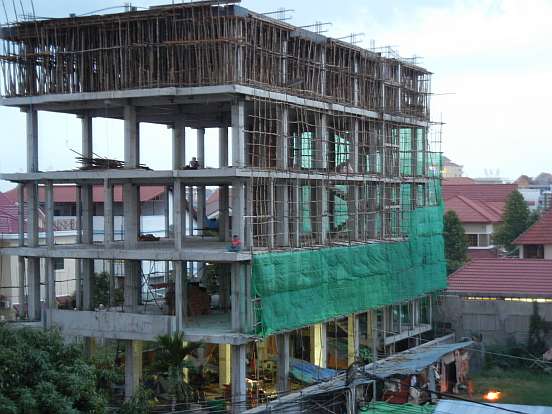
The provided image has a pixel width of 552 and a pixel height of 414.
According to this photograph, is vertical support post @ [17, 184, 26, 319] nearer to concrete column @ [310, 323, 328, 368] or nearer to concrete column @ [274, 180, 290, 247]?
concrete column @ [274, 180, 290, 247]

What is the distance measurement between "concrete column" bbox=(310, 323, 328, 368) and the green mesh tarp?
1047 millimetres

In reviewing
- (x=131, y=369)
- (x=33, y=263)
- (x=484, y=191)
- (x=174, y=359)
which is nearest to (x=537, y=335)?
(x=131, y=369)

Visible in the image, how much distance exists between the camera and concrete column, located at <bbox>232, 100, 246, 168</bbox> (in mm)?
27656

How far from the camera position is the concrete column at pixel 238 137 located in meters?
27.7

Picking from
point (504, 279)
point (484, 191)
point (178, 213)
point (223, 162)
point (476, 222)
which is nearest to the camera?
point (178, 213)

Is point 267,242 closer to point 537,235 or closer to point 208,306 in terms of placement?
point 208,306

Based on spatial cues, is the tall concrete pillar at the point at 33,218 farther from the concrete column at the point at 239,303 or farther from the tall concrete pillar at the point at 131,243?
the concrete column at the point at 239,303

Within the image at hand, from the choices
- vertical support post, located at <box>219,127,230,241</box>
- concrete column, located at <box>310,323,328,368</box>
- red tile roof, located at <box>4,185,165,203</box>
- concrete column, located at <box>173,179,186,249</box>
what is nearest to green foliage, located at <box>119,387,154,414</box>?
concrete column, located at <box>173,179,186,249</box>

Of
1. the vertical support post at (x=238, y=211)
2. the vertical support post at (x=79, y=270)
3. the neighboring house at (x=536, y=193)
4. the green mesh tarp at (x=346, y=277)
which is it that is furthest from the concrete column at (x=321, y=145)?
the neighboring house at (x=536, y=193)

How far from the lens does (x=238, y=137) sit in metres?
27.6

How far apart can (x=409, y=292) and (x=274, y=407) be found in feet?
41.6

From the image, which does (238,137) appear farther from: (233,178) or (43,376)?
(43,376)

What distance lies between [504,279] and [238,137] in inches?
780

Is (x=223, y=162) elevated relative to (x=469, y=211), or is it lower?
elevated
